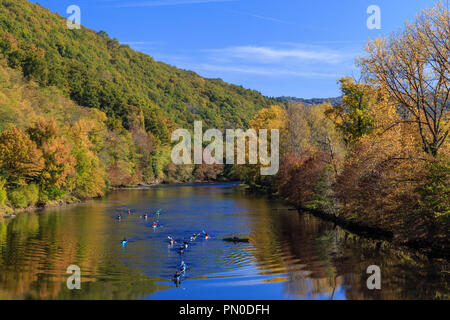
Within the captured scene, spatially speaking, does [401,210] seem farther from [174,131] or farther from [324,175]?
[174,131]

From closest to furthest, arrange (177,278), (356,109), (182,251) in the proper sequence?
(177,278) < (182,251) < (356,109)

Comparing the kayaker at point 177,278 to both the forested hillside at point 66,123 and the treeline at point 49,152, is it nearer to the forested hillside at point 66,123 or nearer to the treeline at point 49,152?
the treeline at point 49,152

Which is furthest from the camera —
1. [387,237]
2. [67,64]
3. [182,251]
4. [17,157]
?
[67,64]

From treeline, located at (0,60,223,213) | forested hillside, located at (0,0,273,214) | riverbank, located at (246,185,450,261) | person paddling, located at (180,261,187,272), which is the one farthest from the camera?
forested hillside, located at (0,0,273,214)

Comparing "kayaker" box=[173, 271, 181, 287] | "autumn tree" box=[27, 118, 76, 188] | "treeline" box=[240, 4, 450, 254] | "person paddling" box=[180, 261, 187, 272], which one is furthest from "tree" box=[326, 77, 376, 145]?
"autumn tree" box=[27, 118, 76, 188]

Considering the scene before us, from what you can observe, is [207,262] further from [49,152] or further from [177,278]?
[49,152]

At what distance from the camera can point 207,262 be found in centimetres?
2569

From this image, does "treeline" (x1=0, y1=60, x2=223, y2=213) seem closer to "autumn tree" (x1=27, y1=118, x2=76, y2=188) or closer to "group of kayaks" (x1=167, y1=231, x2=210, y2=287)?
"autumn tree" (x1=27, y1=118, x2=76, y2=188)

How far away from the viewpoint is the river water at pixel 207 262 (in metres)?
19.8

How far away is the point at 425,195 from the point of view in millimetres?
24406

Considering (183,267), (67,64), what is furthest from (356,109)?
(67,64)

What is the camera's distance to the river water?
1977 cm
